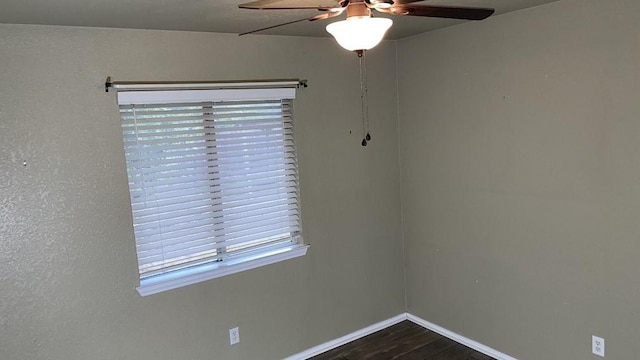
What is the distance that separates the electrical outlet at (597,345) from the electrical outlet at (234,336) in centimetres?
215

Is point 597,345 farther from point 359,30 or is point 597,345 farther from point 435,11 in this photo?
point 359,30

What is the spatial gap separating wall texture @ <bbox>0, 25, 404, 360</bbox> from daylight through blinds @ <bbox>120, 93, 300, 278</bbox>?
11 centimetres

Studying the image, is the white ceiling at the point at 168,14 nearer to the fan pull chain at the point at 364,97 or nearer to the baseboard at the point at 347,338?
the fan pull chain at the point at 364,97

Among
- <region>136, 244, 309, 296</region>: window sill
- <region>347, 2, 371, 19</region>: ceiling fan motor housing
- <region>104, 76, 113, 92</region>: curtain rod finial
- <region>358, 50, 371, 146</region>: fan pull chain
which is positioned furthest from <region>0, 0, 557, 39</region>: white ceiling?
<region>136, 244, 309, 296</region>: window sill

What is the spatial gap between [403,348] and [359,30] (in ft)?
9.01

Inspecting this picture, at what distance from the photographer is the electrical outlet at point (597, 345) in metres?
2.78

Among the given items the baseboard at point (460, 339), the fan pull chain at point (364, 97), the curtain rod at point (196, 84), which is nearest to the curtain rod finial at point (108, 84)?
the curtain rod at point (196, 84)

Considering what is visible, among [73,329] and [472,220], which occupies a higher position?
[472,220]

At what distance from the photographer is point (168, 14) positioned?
7.87 ft

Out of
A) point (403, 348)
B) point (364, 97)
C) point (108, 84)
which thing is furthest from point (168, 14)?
point (403, 348)

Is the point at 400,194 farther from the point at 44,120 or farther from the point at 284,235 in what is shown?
the point at 44,120

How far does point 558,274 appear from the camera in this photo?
9.66ft

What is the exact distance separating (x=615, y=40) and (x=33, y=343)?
11.2 feet

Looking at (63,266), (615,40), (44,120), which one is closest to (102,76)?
(44,120)
